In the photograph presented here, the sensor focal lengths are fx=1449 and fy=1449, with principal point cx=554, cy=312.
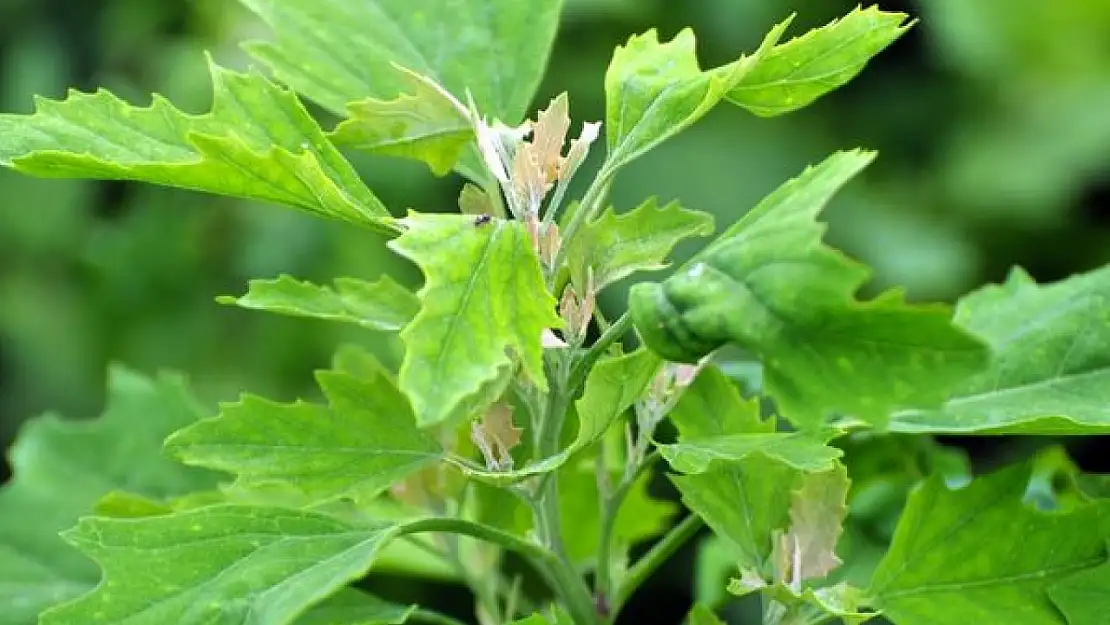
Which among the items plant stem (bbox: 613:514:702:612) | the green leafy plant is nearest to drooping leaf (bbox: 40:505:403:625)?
the green leafy plant

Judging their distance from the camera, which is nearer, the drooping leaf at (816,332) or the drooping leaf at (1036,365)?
the drooping leaf at (816,332)

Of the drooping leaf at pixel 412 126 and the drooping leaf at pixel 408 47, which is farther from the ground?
the drooping leaf at pixel 408 47

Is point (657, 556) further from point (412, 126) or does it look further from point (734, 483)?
point (412, 126)

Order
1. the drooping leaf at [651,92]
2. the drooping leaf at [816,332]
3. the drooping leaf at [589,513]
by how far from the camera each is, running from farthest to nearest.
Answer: the drooping leaf at [589,513]
the drooping leaf at [651,92]
the drooping leaf at [816,332]

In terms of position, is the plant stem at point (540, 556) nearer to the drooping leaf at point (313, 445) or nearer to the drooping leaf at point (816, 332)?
the drooping leaf at point (313, 445)

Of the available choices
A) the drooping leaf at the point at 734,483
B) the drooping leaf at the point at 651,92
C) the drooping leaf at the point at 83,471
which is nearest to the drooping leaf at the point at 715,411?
the drooping leaf at the point at 734,483

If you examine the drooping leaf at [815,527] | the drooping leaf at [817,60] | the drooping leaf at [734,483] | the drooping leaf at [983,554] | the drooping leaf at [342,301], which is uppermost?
the drooping leaf at [342,301]
